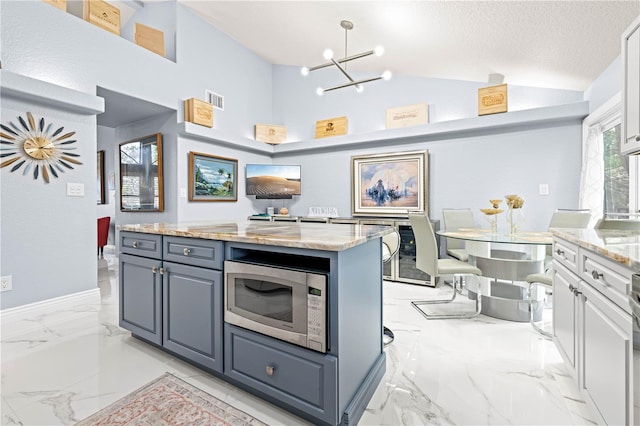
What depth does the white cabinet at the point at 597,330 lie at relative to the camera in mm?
1035

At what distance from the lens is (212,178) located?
470 cm

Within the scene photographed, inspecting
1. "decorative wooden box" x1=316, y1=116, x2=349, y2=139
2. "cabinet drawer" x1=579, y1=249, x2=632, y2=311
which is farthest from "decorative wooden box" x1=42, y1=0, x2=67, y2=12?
"cabinet drawer" x1=579, y1=249, x2=632, y2=311

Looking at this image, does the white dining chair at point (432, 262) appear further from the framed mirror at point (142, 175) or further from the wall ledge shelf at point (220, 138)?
the framed mirror at point (142, 175)

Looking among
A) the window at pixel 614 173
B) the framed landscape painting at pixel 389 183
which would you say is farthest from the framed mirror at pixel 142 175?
the window at pixel 614 173

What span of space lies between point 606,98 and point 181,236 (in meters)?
4.07

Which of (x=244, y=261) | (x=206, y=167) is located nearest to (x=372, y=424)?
(x=244, y=261)

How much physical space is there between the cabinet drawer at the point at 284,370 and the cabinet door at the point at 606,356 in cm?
106

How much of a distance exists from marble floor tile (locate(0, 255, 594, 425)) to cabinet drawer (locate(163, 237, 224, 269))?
73 centimetres

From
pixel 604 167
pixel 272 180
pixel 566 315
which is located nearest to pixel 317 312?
pixel 566 315

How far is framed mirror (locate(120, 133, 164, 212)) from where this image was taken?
4.32 metres

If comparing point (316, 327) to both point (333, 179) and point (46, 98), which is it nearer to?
point (46, 98)

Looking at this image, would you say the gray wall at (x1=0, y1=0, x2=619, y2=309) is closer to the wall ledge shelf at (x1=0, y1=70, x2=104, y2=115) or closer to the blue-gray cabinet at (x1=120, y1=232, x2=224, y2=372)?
the wall ledge shelf at (x1=0, y1=70, x2=104, y2=115)

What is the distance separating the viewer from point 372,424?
4.65 ft

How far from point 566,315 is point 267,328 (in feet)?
5.51
